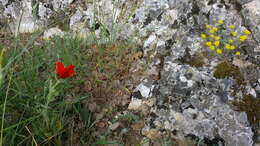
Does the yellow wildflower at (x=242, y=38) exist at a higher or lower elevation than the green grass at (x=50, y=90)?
higher

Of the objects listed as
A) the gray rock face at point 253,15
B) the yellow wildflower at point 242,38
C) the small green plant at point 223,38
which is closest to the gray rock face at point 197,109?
the small green plant at point 223,38

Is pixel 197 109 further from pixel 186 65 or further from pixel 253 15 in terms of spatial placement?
pixel 253 15

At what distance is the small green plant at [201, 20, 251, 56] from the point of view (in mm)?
2455

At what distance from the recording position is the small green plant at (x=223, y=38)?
8.05ft

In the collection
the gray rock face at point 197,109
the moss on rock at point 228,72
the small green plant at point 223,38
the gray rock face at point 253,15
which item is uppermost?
the gray rock face at point 253,15

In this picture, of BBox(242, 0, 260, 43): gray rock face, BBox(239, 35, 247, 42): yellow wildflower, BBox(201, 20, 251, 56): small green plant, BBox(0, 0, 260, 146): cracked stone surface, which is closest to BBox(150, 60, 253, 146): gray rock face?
BBox(0, 0, 260, 146): cracked stone surface

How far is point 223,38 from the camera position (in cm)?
258

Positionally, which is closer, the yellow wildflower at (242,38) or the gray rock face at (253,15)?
the yellow wildflower at (242,38)

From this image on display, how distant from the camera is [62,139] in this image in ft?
6.64

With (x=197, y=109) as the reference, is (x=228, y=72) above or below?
above

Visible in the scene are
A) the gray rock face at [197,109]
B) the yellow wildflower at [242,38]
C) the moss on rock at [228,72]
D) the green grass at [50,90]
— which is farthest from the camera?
the yellow wildflower at [242,38]

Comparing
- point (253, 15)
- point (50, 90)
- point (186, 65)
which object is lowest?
point (186, 65)

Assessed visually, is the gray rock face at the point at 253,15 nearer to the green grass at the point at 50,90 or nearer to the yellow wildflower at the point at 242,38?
Result: the yellow wildflower at the point at 242,38

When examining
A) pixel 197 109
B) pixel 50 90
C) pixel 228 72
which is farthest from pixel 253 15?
pixel 50 90
